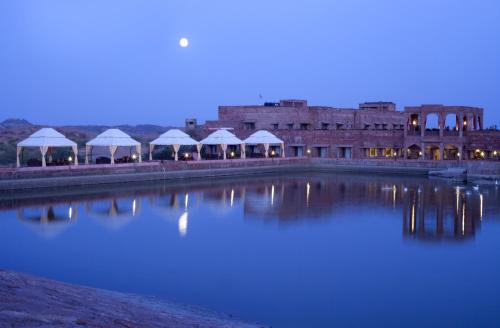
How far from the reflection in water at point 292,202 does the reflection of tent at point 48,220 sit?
0.03 metres

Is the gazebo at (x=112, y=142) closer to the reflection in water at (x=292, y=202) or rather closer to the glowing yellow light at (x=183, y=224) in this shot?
the reflection in water at (x=292, y=202)

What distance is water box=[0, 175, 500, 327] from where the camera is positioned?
1059cm

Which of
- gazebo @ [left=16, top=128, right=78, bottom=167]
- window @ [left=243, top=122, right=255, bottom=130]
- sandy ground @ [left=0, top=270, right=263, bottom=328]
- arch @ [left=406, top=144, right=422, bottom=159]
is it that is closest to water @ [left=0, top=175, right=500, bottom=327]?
sandy ground @ [left=0, top=270, right=263, bottom=328]

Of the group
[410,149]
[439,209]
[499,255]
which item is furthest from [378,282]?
[410,149]

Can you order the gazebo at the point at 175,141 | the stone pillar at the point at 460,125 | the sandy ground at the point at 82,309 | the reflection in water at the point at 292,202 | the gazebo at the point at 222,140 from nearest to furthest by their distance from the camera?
1. the sandy ground at the point at 82,309
2. the reflection in water at the point at 292,202
3. the gazebo at the point at 175,141
4. the gazebo at the point at 222,140
5. the stone pillar at the point at 460,125

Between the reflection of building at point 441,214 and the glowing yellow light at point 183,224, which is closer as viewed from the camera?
the glowing yellow light at point 183,224

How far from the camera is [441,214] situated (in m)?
21.2

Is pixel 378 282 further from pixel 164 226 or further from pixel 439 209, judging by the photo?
pixel 439 209

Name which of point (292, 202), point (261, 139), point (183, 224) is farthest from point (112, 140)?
point (183, 224)

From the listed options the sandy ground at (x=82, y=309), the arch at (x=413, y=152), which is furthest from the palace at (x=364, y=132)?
the sandy ground at (x=82, y=309)

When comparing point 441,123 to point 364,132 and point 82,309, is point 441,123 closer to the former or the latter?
point 364,132

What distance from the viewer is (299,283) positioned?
1176cm

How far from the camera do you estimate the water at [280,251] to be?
10.6 metres

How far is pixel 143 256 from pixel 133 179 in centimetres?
1656
